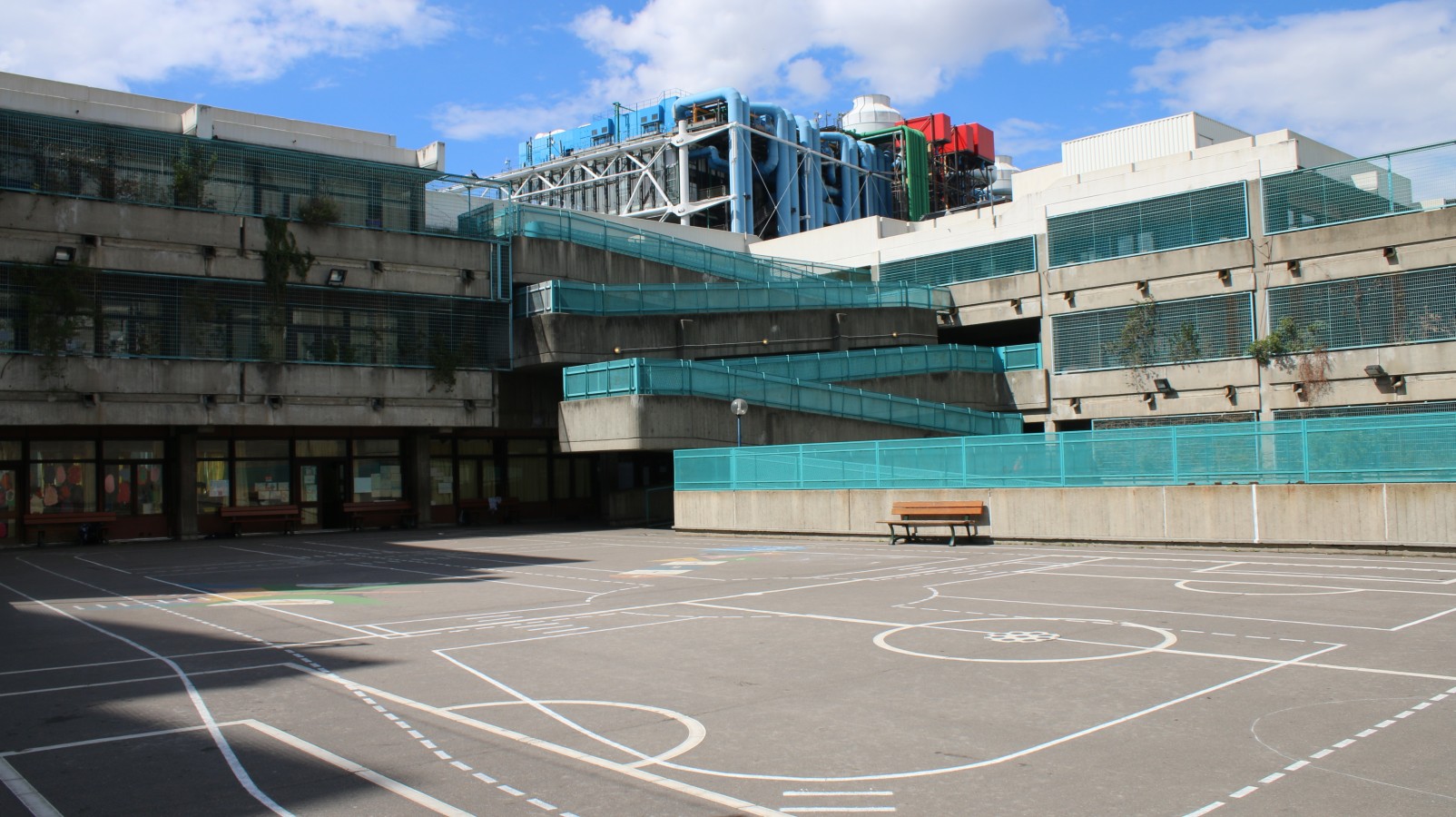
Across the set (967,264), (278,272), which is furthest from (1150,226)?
(278,272)

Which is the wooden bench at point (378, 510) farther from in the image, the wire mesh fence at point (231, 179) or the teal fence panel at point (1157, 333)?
the teal fence panel at point (1157, 333)

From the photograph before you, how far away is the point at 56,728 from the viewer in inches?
350

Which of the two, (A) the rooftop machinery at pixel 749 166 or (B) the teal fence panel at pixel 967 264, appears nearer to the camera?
(B) the teal fence panel at pixel 967 264

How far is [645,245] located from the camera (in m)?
48.1

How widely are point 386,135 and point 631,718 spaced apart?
4059 centimetres

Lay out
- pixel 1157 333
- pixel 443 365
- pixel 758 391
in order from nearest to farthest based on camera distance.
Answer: pixel 758 391 < pixel 443 365 < pixel 1157 333

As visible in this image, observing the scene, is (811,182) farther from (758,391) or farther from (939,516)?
(939,516)

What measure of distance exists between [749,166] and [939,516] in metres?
56.7

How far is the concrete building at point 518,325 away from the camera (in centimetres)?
3619

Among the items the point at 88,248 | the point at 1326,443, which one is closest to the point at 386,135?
the point at 88,248

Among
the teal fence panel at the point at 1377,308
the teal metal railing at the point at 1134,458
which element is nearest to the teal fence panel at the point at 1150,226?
the teal fence panel at the point at 1377,308

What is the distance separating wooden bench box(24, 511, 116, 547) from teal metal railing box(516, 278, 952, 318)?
16.2m

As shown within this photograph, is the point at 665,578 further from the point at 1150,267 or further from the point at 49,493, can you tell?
the point at 1150,267

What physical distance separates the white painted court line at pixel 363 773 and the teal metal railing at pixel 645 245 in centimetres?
3690
